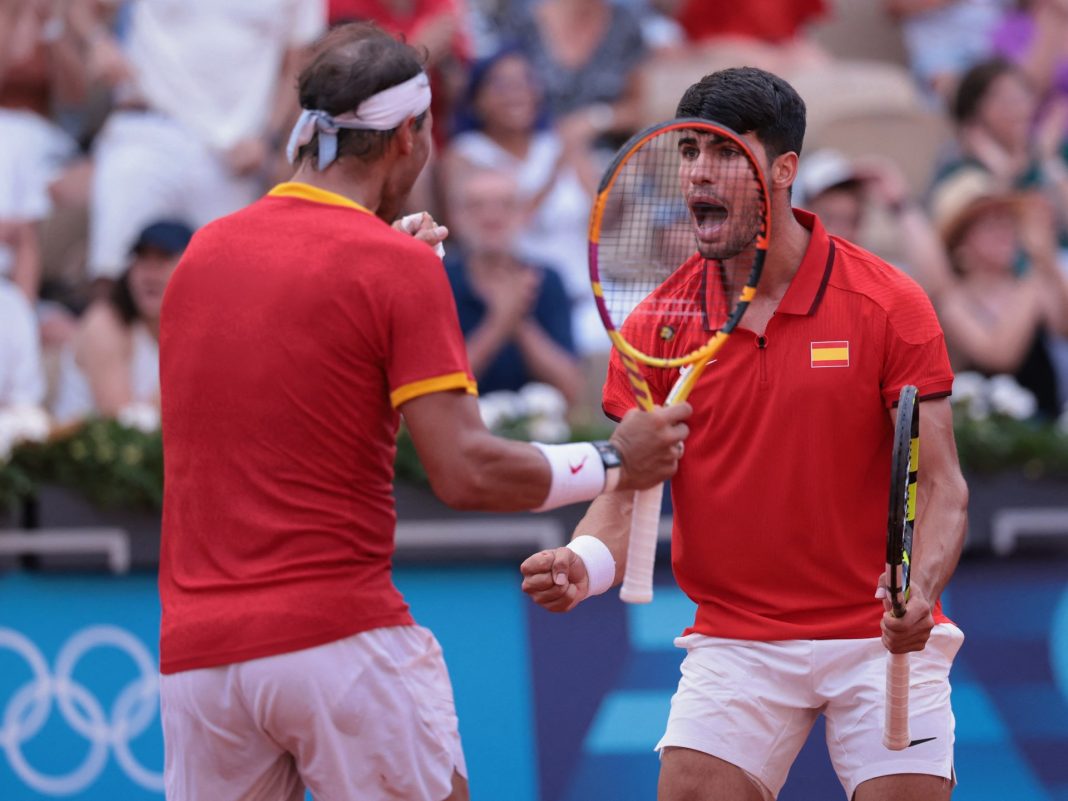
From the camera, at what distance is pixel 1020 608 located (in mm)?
6359

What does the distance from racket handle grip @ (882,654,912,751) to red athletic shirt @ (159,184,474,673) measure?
118 cm

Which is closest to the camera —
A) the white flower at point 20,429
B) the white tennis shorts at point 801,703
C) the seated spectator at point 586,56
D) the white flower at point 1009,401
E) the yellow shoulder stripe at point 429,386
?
the yellow shoulder stripe at point 429,386

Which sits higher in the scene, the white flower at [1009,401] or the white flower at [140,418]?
the white flower at [140,418]

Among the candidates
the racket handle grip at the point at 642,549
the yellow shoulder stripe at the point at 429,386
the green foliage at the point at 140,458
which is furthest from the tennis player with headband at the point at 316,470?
the green foliage at the point at 140,458

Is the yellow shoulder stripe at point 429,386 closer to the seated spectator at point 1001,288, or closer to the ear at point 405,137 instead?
the ear at point 405,137

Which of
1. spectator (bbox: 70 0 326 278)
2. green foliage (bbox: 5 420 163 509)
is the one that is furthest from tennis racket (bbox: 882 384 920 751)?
spectator (bbox: 70 0 326 278)

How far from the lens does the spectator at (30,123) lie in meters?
8.23

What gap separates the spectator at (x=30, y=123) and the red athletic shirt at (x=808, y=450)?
5.05 m

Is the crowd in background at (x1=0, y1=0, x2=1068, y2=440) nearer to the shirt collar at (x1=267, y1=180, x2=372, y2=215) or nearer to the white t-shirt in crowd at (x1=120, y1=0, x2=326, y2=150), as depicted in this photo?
the white t-shirt in crowd at (x1=120, y1=0, x2=326, y2=150)

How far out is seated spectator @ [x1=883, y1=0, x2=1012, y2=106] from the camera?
1043 centimetres

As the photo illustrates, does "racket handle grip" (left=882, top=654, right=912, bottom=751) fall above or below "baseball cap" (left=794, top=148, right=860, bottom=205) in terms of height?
below

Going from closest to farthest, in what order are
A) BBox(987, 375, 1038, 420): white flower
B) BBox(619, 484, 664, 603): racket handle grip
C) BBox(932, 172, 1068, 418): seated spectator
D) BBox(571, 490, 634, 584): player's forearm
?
1. BBox(619, 484, 664, 603): racket handle grip
2. BBox(571, 490, 634, 584): player's forearm
3. BBox(987, 375, 1038, 420): white flower
4. BBox(932, 172, 1068, 418): seated spectator

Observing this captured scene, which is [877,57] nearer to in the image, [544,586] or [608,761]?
[608,761]

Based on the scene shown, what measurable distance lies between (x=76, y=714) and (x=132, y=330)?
1.90m
